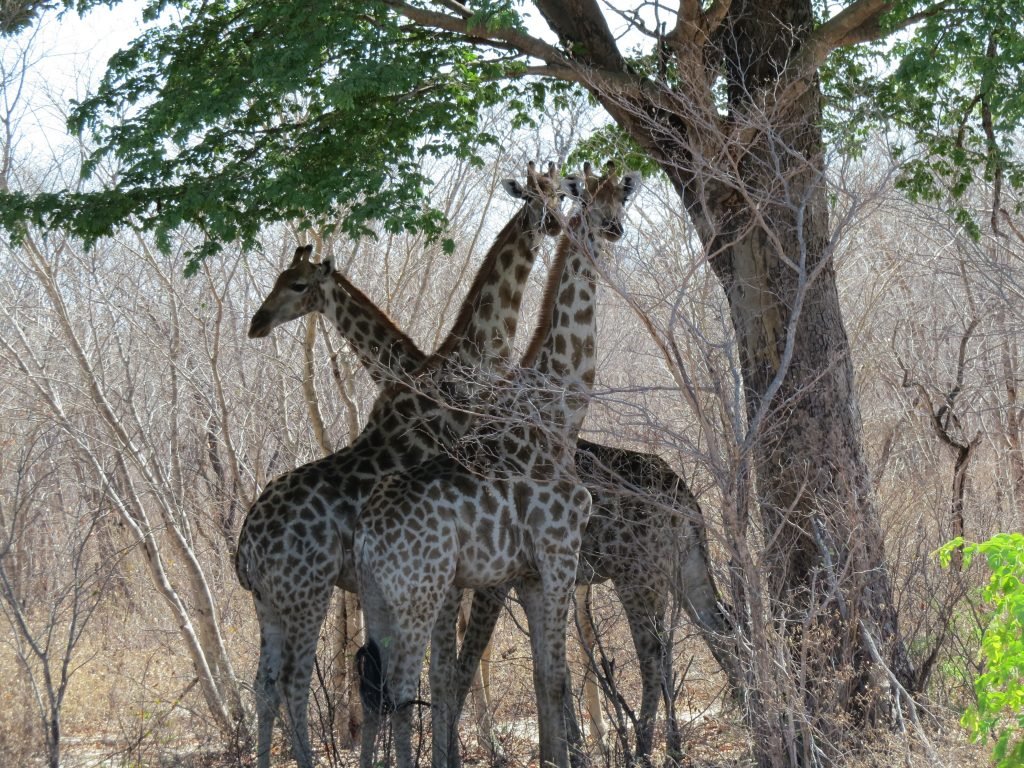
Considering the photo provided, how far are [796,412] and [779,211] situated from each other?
1.45 meters

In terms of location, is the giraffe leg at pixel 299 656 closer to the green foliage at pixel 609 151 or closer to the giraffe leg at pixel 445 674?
the giraffe leg at pixel 445 674

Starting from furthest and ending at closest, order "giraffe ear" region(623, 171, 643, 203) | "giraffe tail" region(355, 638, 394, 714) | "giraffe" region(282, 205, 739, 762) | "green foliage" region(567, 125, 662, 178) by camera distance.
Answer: "green foliage" region(567, 125, 662, 178)
"giraffe" region(282, 205, 739, 762)
"giraffe ear" region(623, 171, 643, 203)
"giraffe tail" region(355, 638, 394, 714)

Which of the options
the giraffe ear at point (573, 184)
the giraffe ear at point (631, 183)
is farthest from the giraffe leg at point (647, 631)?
the giraffe ear at point (573, 184)

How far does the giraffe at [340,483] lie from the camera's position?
7.61m

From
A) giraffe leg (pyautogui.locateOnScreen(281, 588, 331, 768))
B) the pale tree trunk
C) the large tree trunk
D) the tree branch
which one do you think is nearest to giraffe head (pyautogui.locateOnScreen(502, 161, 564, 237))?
the large tree trunk

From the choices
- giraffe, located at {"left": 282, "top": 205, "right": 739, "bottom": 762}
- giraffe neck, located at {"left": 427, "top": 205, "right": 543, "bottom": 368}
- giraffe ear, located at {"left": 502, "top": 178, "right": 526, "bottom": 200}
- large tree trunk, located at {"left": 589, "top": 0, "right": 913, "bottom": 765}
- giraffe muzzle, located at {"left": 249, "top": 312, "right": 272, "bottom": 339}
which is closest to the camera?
large tree trunk, located at {"left": 589, "top": 0, "right": 913, "bottom": 765}

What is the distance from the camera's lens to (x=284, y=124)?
29.8ft

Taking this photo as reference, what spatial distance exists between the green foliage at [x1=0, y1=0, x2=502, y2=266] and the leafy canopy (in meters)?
0.01

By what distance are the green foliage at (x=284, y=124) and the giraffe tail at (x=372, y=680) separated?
8.45 feet

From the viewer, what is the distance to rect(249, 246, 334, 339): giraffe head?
9.00 m

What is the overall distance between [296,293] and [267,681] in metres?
2.98

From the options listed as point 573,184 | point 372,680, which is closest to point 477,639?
point 372,680

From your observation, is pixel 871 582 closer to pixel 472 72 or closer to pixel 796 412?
pixel 796 412

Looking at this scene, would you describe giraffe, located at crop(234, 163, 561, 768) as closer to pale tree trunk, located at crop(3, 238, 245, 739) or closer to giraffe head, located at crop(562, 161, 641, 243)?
giraffe head, located at crop(562, 161, 641, 243)
